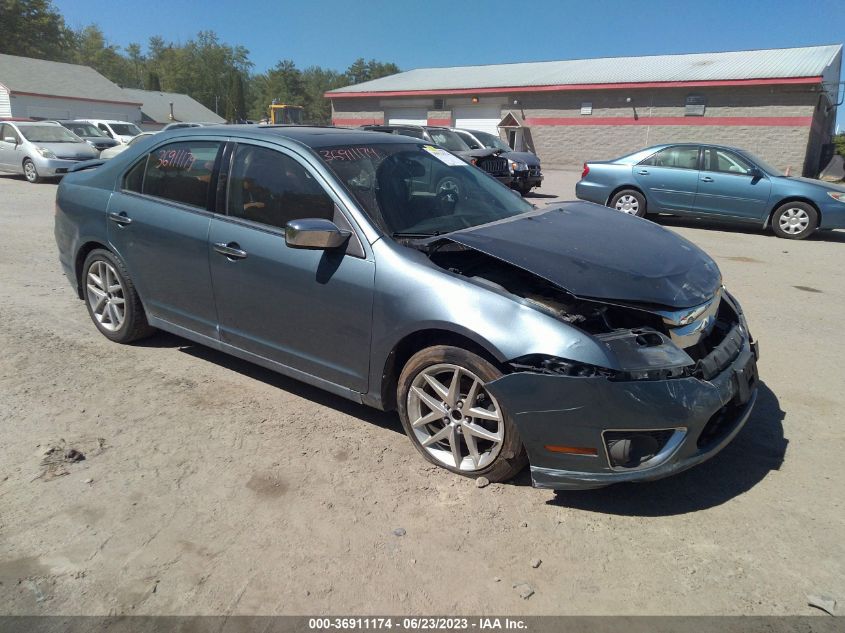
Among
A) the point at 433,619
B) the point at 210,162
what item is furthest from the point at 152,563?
the point at 210,162

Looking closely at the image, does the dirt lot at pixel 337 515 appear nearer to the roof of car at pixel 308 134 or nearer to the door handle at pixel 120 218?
the door handle at pixel 120 218

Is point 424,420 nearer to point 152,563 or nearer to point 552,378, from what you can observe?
point 552,378

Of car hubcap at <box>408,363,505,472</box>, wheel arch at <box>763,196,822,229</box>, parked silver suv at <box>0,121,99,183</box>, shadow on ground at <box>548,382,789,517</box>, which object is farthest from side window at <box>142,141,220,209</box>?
parked silver suv at <box>0,121,99,183</box>

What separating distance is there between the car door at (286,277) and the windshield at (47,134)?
16.5 meters

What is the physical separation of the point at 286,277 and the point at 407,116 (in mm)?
35437

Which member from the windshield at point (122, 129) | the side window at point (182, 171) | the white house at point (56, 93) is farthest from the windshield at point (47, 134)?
the white house at point (56, 93)

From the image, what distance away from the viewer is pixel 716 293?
3.48 meters

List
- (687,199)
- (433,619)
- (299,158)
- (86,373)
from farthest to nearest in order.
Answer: (687,199), (86,373), (299,158), (433,619)

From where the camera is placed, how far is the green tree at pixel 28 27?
56.9m

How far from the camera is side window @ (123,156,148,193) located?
4.62 m

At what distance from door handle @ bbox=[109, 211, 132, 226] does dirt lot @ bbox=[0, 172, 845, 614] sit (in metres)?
1.07

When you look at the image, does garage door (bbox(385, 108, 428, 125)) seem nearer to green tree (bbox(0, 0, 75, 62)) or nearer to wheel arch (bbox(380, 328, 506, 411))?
wheel arch (bbox(380, 328, 506, 411))

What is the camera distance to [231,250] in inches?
153

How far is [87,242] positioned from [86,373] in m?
1.11
